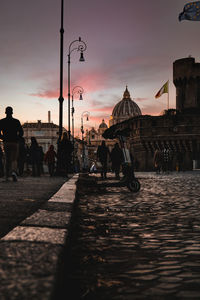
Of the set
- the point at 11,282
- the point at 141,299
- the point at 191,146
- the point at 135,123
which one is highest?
the point at 135,123

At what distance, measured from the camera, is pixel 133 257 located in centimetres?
308

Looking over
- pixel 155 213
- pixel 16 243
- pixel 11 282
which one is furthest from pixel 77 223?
pixel 11 282

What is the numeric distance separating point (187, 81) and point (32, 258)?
60.3m

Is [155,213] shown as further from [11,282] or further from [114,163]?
[114,163]

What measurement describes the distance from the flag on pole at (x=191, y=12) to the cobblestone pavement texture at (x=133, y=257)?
27.2 m

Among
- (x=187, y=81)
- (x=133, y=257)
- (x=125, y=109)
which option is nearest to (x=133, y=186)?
(x=133, y=257)

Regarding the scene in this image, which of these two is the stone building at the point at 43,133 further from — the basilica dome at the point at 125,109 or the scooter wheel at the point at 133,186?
the scooter wheel at the point at 133,186

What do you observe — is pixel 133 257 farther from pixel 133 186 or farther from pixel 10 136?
pixel 10 136

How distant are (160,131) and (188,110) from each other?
609 centimetres

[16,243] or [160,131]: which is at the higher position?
[160,131]

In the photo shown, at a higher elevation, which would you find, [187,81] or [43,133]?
[187,81]

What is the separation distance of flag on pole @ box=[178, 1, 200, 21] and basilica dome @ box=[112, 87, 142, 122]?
151996 millimetres

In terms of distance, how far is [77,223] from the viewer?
468 cm

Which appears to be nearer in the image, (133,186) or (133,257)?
(133,257)
